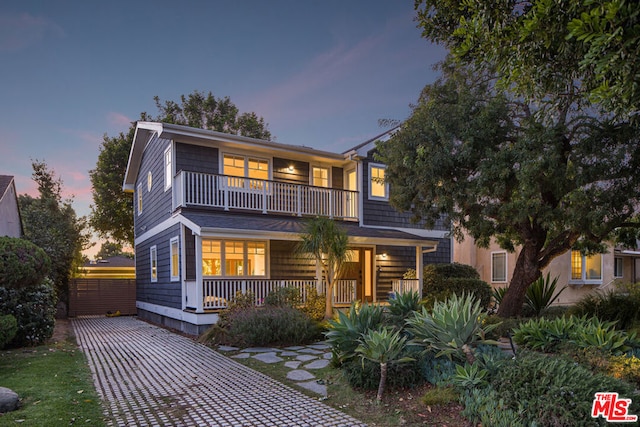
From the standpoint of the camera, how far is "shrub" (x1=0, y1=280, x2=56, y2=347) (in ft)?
30.8

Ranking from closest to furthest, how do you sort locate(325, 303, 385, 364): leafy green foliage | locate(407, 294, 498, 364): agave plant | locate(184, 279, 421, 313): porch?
locate(407, 294, 498, 364): agave plant, locate(325, 303, 385, 364): leafy green foliage, locate(184, 279, 421, 313): porch

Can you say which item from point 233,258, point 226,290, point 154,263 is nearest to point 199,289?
point 226,290

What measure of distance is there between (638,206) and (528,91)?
5238 mm

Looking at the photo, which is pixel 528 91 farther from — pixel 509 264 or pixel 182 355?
pixel 509 264

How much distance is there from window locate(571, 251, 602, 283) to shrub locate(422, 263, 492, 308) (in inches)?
225

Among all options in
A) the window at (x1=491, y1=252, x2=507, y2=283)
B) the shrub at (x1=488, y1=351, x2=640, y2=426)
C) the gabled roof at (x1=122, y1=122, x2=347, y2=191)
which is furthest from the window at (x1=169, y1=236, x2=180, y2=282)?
the window at (x1=491, y1=252, x2=507, y2=283)

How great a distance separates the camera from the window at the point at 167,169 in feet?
44.9

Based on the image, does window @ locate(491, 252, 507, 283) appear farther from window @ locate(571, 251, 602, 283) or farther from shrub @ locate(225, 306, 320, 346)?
shrub @ locate(225, 306, 320, 346)

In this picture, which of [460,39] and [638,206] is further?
[638,206]

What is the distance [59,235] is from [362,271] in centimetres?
1315

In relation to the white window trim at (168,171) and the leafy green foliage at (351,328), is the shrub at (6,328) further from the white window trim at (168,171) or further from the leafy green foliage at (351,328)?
the leafy green foliage at (351,328)

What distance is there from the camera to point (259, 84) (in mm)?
17625

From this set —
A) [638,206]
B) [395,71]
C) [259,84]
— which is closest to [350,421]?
[638,206]

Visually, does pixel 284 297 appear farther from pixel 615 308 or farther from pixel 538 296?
pixel 615 308
